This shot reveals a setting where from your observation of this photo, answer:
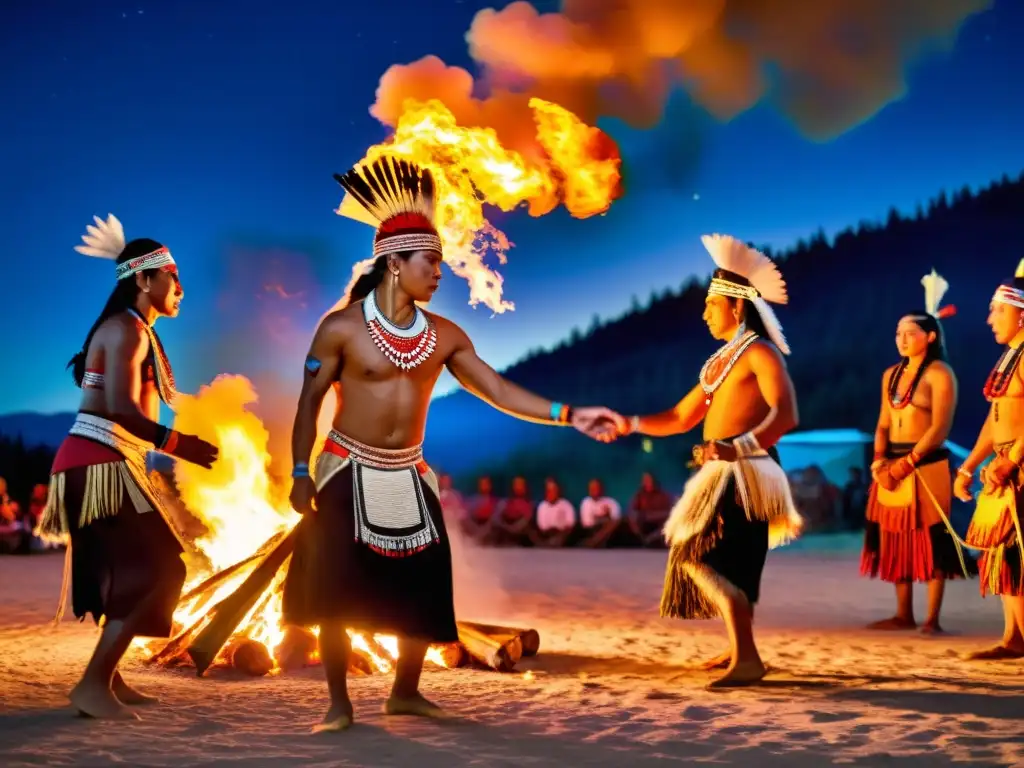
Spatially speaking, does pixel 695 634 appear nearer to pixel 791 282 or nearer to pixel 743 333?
pixel 743 333

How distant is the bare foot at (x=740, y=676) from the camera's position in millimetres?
5008

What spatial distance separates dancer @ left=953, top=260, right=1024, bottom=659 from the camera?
5734mm

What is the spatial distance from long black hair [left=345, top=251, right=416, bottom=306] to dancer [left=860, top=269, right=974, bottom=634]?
3.88 m

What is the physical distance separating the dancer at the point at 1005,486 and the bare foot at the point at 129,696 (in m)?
4.24

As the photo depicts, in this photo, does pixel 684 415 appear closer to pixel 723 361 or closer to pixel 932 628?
pixel 723 361

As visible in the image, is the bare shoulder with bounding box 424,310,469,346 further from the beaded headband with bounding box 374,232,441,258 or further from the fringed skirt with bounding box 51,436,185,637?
the fringed skirt with bounding box 51,436,185,637

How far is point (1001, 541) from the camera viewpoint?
5.76 metres

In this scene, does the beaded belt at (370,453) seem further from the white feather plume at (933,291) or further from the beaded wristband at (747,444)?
the white feather plume at (933,291)

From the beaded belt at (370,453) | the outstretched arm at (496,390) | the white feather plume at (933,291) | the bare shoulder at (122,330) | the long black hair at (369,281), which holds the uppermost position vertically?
the white feather plume at (933,291)

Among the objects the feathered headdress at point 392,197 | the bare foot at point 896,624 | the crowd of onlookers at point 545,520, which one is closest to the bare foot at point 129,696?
the feathered headdress at point 392,197

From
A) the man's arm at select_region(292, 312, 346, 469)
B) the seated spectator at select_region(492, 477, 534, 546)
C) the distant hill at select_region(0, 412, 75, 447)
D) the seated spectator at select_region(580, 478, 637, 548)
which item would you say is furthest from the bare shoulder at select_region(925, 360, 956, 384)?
the distant hill at select_region(0, 412, 75, 447)

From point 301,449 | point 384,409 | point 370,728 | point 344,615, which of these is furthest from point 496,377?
point 370,728

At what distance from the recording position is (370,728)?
13.5 feet

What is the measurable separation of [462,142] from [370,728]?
3082mm
